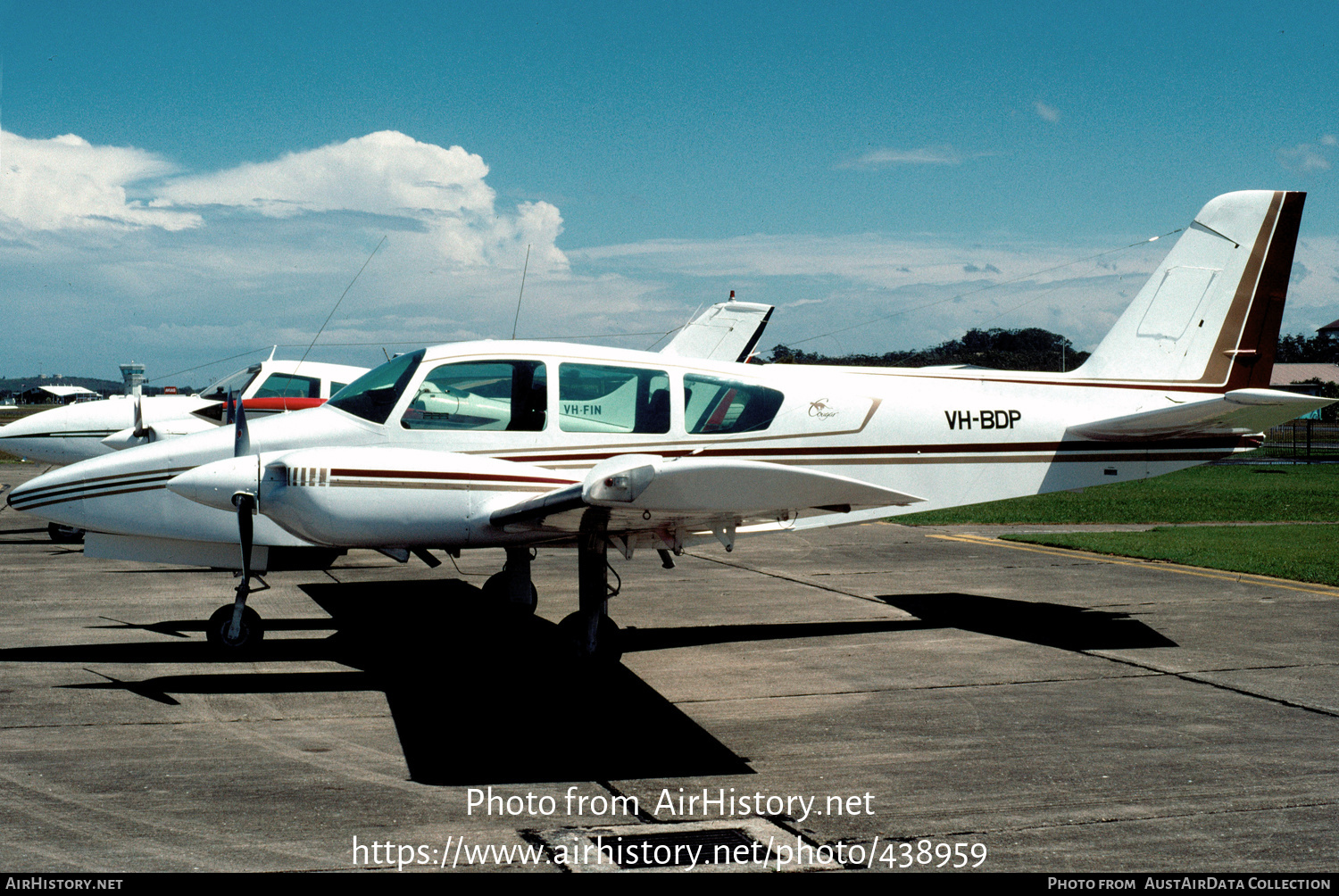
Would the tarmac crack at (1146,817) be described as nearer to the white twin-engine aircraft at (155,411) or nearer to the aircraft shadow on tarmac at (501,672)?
the aircraft shadow on tarmac at (501,672)

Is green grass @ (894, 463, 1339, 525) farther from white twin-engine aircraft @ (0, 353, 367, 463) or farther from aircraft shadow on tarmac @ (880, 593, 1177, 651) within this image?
white twin-engine aircraft @ (0, 353, 367, 463)

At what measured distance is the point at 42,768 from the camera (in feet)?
19.4

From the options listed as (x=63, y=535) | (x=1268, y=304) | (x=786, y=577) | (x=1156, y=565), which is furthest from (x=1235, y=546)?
(x=63, y=535)

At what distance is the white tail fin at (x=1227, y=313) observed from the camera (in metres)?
10.9

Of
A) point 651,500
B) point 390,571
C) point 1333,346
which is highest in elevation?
point 1333,346

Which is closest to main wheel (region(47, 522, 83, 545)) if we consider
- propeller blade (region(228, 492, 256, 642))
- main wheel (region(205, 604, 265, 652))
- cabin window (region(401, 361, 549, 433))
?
main wheel (region(205, 604, 265, 652))

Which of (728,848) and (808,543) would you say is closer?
(728,848)

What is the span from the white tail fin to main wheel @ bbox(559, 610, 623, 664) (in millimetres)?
5593

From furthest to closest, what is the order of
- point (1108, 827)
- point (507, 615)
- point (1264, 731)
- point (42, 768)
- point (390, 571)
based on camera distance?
point (390, 571) < point (507, 615) < point (1264, 731) < point (42, 768) < point (1108, 827)

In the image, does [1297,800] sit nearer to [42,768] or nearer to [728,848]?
[728,848]

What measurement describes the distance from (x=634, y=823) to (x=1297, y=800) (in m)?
3.33

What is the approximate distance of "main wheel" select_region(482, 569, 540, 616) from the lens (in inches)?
410

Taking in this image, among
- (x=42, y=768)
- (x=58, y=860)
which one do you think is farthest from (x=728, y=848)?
(x=42, y=768)

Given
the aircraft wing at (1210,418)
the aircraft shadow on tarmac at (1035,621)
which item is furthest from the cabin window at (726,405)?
the aircraft wing at (1210,418)
